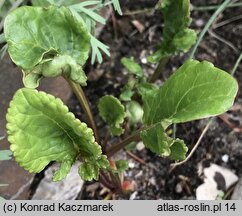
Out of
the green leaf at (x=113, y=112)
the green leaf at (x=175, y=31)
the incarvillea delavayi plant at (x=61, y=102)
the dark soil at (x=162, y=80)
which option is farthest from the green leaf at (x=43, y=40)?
the dark soil at (x=162, y=80)

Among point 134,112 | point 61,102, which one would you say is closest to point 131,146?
point 134,112

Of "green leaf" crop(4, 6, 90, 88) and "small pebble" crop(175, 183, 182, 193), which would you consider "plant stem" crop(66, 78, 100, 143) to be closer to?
"green leaf" crop(4, 6, 90, 88)

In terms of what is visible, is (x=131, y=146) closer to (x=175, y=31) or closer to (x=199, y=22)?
(x=175, y=31)

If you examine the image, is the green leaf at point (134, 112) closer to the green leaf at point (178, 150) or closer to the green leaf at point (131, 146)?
the green leaf at point (131, 146)

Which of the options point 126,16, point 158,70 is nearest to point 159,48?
point 158,70

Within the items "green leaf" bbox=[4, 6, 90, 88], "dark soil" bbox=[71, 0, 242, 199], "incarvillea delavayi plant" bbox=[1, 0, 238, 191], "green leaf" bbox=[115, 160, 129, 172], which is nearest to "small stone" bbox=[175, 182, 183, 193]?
"dark soil" bbox=[71, 0, 242, 199]

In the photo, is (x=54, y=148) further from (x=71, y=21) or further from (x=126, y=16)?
(x=126, y=16)
